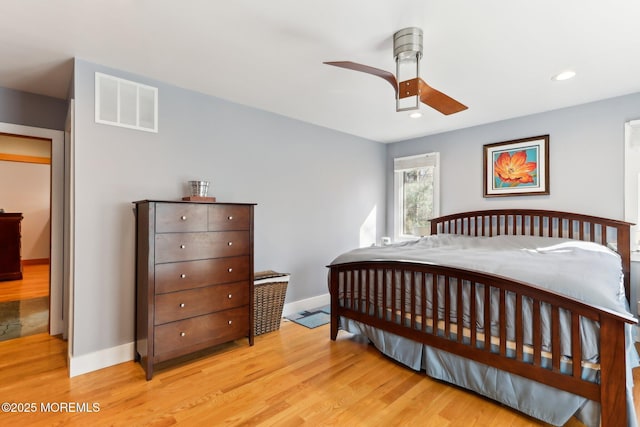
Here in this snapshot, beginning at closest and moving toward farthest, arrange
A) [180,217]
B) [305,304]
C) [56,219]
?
[180,217], [56,219], [305,304]

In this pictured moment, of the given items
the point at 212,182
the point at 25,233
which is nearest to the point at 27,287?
the point at 25,233

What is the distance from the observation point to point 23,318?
364 centimetres

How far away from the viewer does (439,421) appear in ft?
6.12

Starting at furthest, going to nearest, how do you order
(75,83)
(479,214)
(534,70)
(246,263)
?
(479,214) → (246,263) → (534,70) → (75,83)

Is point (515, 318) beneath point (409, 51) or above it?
beneath

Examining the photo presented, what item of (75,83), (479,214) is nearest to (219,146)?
(75,83)

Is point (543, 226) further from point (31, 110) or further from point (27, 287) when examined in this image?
point (27, 287)

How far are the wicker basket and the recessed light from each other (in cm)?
308

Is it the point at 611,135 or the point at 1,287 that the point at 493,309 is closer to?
the point at 611,135

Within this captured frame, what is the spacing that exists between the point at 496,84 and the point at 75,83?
349cm

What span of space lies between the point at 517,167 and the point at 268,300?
333 cm

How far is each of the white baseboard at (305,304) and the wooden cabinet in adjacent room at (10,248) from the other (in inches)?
211

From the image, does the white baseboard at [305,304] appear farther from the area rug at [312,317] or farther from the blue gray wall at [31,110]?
the blue gray wall at [31,110]

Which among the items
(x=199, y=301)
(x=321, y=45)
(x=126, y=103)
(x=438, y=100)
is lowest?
(x=199, y=301)
